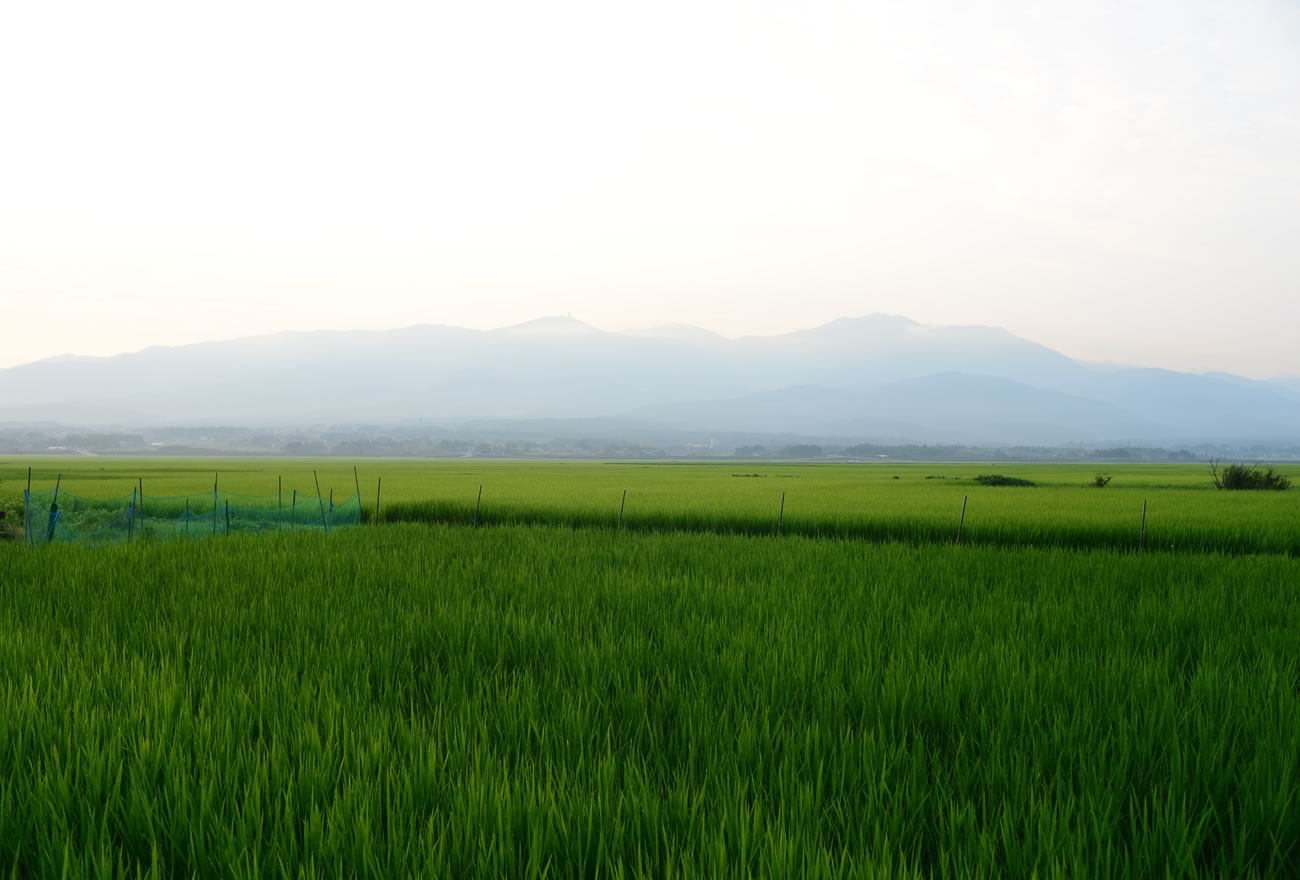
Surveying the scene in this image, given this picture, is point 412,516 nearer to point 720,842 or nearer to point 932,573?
point 932,573

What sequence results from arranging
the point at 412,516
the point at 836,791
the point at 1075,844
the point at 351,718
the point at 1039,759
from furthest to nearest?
the point at 412,516 < the point at 351,718 < the point at 1039,759 < the point at 836,791 < the point at 1075,844

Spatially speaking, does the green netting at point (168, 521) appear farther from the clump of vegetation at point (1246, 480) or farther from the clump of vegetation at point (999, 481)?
the clump of vegetation at point (1246, 480)

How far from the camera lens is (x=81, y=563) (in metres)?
8.41

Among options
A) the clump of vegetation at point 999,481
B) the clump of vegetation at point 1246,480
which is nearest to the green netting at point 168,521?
the clump of vegetation at point 999,481

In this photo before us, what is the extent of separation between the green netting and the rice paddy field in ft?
15.1

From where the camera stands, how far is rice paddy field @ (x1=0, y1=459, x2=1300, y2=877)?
2.34 meters

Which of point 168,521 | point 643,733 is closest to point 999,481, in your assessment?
point 168,521

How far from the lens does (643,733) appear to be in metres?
3.41

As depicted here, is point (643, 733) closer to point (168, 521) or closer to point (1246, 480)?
point (168, 521)

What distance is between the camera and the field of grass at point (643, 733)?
2332mm

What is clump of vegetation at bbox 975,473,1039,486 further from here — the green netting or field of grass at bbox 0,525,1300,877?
field of grass at bbox 0,525,1300,877

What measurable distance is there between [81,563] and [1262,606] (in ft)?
37.8

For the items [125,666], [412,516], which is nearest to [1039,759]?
[125,666]

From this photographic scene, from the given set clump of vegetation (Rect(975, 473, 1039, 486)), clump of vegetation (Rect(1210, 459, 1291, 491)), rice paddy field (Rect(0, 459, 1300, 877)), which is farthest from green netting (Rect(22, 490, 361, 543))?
clump of vegetation (Rect(1210, 459, 1291, 491))
